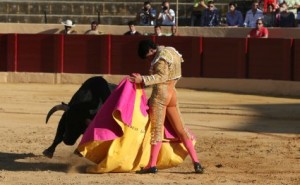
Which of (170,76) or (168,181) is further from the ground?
(170,76)

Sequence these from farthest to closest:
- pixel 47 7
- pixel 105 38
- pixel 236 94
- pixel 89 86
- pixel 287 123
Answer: pixel 47 7 → pixel 105 38 → pixel 236 94 → pixel 287 123 → pixel 89 86

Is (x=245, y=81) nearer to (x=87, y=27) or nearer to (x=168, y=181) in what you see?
(x=87, y=27)

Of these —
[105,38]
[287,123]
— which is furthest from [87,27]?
[287,123]

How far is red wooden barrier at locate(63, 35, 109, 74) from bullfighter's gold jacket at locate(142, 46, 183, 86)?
1074 centimetres

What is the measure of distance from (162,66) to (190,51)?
34.1ft

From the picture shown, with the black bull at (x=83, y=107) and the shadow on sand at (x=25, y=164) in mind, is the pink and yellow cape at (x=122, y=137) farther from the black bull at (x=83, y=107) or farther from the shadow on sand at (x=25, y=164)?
the shadow on sand at (x=25, y=164)

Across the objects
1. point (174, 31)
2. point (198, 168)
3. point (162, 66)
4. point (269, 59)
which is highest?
point (162, 66)

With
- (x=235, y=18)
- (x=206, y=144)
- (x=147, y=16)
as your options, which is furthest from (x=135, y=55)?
(x=206, y=144)

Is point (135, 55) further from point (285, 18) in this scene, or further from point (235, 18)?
point (285, 18)

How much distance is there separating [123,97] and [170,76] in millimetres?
465

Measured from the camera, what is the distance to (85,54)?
19.0 metres

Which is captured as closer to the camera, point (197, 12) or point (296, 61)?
point (296, 61)

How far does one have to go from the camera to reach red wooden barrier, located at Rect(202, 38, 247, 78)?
17.8m

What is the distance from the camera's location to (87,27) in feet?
65.3
